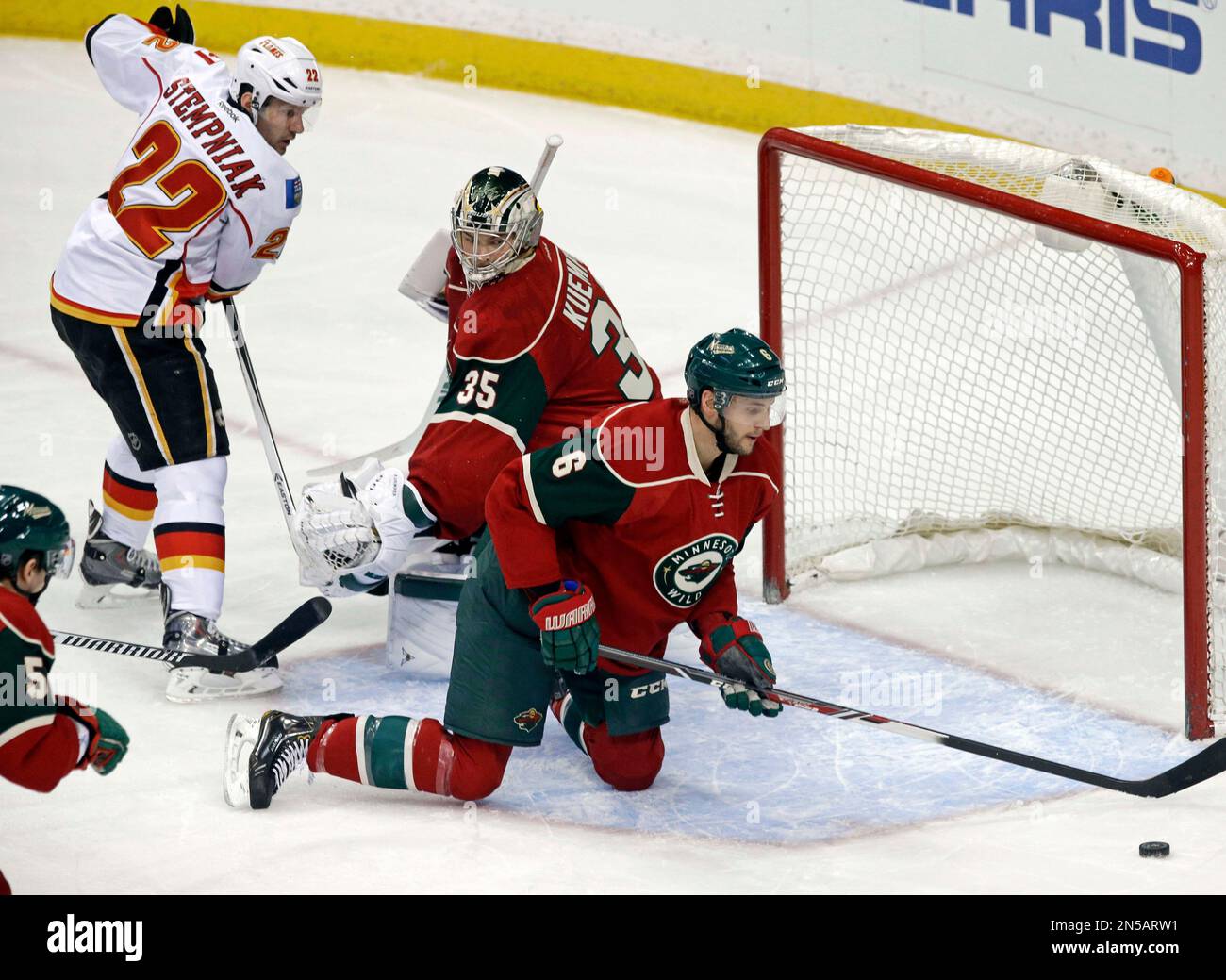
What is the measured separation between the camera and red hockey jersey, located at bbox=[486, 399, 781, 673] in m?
2.87

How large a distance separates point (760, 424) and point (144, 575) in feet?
5.64

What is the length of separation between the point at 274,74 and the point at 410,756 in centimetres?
131

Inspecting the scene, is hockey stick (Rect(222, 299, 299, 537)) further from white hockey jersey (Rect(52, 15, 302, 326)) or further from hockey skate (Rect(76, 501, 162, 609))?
hockey skate (Rect(76, 501, 162, 609))

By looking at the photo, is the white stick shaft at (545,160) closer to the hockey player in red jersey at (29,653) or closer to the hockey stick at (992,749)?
the hockey stick at (992,749)

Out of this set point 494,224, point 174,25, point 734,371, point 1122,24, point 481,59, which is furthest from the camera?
point 481,59

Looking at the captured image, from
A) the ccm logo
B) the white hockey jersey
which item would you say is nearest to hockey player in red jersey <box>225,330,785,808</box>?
the white hockey jersey

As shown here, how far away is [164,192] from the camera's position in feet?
11.7

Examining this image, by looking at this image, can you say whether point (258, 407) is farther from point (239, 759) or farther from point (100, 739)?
point (100, 739)

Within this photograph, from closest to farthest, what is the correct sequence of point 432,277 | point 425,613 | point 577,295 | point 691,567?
point 691,567
point 577,295
point 425,613
point 432,277

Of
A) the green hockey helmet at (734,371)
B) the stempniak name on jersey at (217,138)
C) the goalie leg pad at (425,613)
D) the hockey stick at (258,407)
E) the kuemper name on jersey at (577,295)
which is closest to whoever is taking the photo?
the green hockey helmet at (734,371)

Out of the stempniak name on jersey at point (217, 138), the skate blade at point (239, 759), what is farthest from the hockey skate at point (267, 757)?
the stempniak name on jersey at point (217, 138)

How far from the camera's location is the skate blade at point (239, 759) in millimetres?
3107

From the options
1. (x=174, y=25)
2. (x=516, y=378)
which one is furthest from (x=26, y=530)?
(x=174, y=25)
